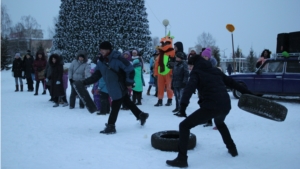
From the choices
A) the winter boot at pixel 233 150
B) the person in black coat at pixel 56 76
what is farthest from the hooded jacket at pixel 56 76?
the winter boot at pixel 233 150

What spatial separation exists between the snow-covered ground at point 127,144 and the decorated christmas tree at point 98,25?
658 inches

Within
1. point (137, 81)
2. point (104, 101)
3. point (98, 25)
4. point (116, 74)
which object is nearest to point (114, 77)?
point (116, 74)

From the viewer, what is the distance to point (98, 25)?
78.4 feet

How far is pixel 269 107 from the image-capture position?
4309 mm

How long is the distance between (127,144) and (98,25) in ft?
67.1

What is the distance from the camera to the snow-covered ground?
13.5 feet

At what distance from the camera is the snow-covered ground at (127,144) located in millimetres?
4109

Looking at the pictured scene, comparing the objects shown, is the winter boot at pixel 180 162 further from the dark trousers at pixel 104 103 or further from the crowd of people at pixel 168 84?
the dark trousers at pixel 104 103

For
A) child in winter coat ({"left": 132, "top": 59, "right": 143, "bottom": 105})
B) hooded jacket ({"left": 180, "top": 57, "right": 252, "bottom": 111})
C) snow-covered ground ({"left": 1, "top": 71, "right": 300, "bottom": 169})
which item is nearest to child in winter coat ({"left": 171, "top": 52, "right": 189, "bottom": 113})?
snow-covered ground ({"left": 1, "top": 71, "right": 300, "bottom": 169})

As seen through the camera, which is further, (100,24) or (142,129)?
(100,24)

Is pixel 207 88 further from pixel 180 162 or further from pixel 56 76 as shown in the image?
Answer: pixel 56 76

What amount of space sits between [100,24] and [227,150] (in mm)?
21212

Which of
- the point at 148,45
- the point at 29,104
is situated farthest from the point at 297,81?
the point at 148,45

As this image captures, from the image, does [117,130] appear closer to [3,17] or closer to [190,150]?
[190,150]
